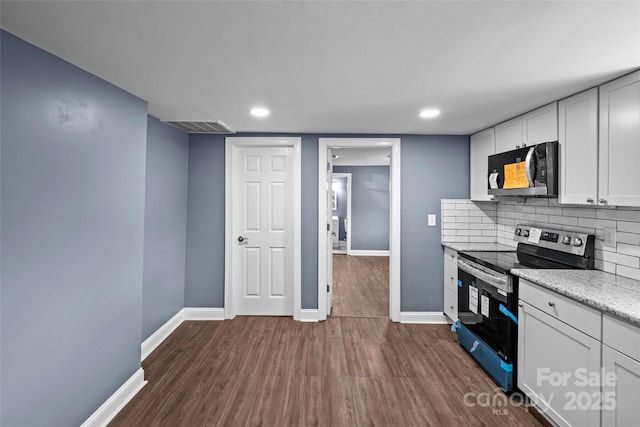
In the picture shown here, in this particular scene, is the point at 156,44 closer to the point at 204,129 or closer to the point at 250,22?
the point at 250,22

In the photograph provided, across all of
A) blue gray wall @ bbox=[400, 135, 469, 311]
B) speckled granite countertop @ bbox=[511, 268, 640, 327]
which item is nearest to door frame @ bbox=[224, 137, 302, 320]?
blue gray wall @ bbox=[400, 135, 469, 311]

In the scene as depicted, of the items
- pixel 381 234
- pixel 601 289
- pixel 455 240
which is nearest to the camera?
pixel 601 289

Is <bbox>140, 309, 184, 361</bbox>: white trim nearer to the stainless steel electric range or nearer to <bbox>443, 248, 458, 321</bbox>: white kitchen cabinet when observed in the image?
the stainless steel electric range

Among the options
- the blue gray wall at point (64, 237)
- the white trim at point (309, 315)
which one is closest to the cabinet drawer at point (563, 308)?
the white trim at point (309, 315)

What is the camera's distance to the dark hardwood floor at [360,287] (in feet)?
13.1

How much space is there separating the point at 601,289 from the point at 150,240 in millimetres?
3447

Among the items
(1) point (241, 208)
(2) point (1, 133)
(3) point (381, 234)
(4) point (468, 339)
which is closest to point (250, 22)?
(2) point (1, 133)

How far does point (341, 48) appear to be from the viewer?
154 cm

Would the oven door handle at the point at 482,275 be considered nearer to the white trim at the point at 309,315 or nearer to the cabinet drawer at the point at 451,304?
the cabinet drawer at the point at 451,304

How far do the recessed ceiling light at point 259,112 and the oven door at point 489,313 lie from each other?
2.39 m

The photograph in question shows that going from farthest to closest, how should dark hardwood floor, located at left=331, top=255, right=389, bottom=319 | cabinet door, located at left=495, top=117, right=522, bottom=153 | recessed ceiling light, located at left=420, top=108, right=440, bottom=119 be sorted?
dark hardwood floor, located at left=331, top=255, right=389, bottom=319
cabinet door, located at left=495, top=117, right=522, bottom=153
recessed ceiling light, located at left=420, top=108, right=440, bottom=119

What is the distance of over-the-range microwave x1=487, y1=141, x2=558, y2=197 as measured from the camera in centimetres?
233

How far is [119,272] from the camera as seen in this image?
2.12 meters

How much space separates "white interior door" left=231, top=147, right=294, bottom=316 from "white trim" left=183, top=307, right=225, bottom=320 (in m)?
0.21
